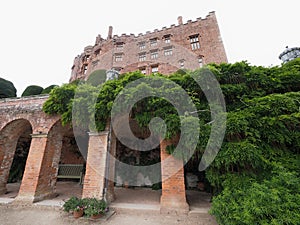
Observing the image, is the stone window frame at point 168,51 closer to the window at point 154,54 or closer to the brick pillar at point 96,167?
the window at point 154,54

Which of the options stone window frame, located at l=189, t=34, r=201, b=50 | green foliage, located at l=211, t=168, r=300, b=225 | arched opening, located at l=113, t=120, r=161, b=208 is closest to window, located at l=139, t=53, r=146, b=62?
stone window frame, located at l=189, t=34, r=201, b=50

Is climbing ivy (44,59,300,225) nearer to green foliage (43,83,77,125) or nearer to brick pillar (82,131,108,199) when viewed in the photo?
green foliage (43,83,77,125)

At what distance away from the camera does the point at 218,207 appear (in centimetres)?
324

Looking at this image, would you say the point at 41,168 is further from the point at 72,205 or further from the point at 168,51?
the point at 168,51

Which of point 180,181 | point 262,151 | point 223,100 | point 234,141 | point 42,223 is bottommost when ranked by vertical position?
point 42,223

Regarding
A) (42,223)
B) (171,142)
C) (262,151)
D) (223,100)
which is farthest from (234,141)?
(42,223)

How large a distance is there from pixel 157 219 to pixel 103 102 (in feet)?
13.7

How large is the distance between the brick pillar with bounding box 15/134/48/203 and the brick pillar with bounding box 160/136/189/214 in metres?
5.21

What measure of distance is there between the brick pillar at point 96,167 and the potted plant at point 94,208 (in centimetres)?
48

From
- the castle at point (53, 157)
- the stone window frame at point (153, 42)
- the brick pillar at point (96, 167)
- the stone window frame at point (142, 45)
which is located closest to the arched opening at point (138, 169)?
the castle at point (53, 157)

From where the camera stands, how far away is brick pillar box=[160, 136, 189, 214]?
177 inches

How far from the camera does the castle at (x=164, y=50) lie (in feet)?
57.3

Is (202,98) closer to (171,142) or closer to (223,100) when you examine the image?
(223,100)

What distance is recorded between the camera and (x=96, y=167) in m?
5.41
